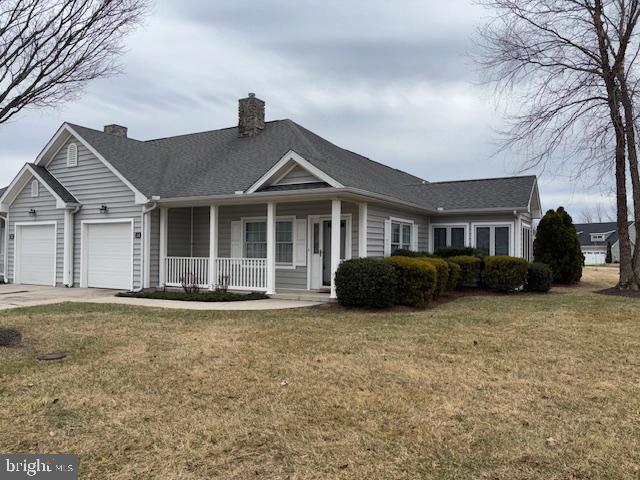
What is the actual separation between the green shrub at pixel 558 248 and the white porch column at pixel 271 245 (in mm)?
11100

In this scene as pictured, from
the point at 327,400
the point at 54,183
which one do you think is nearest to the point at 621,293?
the point at 327,400

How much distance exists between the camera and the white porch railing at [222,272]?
1348cm

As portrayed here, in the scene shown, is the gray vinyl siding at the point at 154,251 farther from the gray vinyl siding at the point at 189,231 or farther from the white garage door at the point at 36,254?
the white garage door at the point at 36,254

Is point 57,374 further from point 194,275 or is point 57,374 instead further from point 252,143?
point 252,143

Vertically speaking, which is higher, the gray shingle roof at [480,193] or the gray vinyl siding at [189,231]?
the gray shingle roof at [480,193]

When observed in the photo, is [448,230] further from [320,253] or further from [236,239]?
[236,239]

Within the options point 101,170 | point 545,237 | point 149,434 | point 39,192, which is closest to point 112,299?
point 101,170

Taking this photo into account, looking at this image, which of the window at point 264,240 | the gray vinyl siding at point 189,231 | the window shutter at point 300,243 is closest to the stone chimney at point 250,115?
the gray vinyl siding at point 189,231

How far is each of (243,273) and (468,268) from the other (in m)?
6.70

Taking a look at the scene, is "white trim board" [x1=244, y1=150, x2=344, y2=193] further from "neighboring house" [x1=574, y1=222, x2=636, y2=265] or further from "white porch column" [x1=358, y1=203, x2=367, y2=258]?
→ "neighboring house" [x1=574, y1=222, x2=636, y2=265]

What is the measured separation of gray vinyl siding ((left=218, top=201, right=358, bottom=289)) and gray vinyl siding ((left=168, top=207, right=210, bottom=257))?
1.99ft

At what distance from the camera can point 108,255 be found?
1519 centimetres

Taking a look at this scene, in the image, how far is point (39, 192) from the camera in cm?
1634

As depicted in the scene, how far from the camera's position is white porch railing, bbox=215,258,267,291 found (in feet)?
44.1
